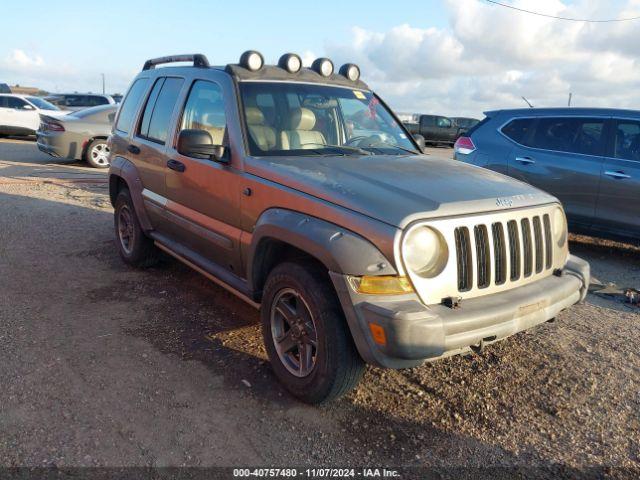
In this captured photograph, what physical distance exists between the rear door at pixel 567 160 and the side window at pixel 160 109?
441cm

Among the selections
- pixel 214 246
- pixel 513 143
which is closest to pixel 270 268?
pixel 214 246

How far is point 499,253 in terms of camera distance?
2.95m

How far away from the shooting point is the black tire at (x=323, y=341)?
110 inches

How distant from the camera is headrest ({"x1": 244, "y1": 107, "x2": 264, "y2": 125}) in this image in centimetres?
373

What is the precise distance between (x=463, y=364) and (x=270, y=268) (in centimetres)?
146

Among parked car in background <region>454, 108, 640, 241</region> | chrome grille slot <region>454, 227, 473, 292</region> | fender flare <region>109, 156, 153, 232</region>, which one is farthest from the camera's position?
parked car in background <region>454, 108, 640, 241</region>

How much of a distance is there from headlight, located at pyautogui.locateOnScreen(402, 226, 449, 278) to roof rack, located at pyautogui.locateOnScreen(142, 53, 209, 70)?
2524mm

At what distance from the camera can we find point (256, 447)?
276cm

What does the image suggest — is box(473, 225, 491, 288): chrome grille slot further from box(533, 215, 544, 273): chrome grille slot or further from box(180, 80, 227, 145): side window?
box(180, 80, 227, 145): side window

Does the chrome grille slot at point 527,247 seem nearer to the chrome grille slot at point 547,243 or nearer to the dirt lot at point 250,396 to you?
the chrome grille slot at point 547,243

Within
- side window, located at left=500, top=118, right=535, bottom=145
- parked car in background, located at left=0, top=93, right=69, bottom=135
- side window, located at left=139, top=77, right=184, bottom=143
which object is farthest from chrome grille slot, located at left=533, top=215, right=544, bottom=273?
parked car in background, located at left=0, top=93, right=69, bottom=135

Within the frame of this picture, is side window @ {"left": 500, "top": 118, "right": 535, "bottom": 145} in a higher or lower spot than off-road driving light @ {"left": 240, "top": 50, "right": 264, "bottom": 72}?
lower

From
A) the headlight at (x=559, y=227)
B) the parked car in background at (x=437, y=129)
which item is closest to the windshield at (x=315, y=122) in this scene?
the headlight at (x=559, y=227)

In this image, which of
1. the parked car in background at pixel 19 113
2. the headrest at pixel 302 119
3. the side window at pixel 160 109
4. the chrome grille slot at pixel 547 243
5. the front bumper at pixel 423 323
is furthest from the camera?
the parked car in background at pixel 19 113
